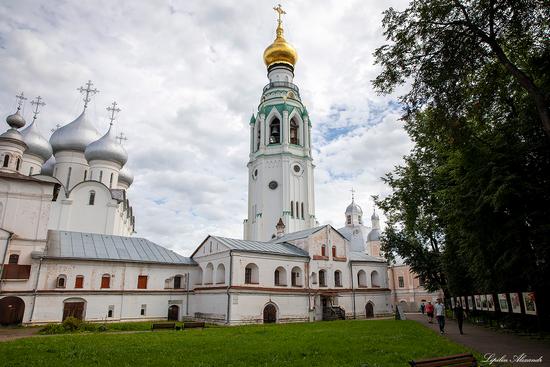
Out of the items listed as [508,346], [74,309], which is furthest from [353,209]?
[508,346]

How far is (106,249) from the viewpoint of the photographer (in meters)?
30.0

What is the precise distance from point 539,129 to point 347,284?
23690 millimetres

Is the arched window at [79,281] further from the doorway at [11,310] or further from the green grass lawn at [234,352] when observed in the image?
the green grass lawn at [234,352]

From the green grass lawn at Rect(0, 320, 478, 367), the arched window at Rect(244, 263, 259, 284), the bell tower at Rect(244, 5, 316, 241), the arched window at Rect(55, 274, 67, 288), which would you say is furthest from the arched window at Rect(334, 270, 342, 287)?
the arched window at Rect(55, 274, 67, 288)

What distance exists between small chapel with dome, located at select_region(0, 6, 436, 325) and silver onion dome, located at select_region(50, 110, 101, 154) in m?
0.11

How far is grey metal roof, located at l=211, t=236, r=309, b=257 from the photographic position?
30.2 m

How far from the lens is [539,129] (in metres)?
14.6

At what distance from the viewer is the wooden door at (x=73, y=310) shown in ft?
86.3

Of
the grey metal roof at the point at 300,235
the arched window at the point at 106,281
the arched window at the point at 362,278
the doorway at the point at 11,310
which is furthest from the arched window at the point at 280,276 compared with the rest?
the doorway at the point at 11,310

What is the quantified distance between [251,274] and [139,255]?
8934 mm

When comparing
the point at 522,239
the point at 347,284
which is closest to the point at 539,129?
the point at 522,239

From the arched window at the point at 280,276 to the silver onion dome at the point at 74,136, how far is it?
24.9 metres

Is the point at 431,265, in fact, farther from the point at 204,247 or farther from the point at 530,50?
the point at 530,50

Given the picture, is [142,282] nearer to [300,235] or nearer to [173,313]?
[173,313]
